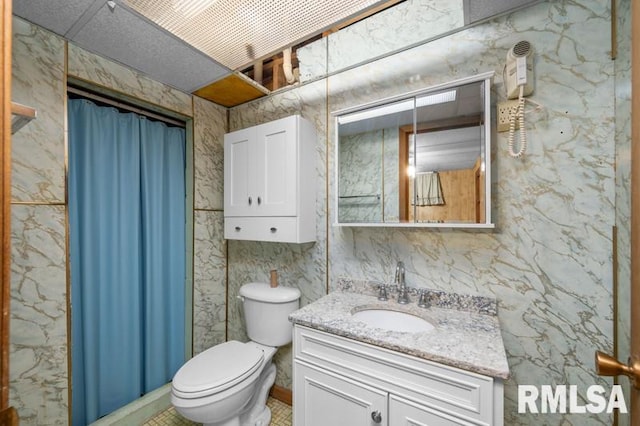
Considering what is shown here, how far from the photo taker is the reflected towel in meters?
1.30

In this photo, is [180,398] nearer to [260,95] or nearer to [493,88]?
[260,95]

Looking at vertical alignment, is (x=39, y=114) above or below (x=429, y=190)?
above

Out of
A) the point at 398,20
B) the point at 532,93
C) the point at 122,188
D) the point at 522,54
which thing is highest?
the point at 398,20

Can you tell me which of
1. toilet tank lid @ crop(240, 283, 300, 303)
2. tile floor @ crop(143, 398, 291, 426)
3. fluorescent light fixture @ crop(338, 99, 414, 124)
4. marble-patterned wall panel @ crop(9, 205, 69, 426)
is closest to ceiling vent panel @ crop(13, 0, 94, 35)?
marble-patterned wall panel @ crop(9, 205, 69, 426)

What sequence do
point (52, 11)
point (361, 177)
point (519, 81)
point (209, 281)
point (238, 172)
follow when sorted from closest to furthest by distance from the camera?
point (519, 81) < point (52, 11) < point (361, 177) < point (238, 172) < point (209, 281)

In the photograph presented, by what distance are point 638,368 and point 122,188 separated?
2.21 m

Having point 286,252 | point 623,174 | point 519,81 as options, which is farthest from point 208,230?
point 623,174

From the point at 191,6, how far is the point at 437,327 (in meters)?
1.76

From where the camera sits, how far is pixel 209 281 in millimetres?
2035

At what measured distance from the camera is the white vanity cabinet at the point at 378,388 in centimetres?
86

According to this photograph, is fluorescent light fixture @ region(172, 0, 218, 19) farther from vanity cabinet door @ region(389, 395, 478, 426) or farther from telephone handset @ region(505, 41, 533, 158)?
vanity cabinet door @ region(389, 395, 478, 426)

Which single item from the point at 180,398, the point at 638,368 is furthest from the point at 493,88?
the point at 180,398

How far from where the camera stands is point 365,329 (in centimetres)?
109

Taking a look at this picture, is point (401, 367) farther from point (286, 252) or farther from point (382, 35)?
point (382, 35)
